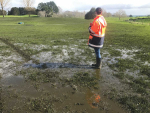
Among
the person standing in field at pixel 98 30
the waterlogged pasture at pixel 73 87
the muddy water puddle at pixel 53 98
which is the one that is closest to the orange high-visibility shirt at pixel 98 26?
the person standing in field at pixel 98 30

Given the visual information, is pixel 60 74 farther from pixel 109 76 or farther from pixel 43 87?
pixel 109 76

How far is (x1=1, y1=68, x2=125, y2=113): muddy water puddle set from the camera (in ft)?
9.82

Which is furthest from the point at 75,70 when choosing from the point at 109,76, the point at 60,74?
the point at 109,76

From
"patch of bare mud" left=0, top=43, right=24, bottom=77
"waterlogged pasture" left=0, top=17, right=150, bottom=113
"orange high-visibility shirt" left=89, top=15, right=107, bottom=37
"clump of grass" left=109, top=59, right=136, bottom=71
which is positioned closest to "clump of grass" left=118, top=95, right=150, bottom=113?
"waterlogged pasture" left=0, top=17, right=150, bottom=113

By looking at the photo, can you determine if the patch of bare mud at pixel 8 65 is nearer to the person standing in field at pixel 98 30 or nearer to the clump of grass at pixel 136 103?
the person standing in field at pixel 98 30

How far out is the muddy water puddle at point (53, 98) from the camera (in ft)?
9.82

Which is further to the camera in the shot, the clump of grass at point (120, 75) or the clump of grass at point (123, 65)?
the clump of grass at point (123, 65)

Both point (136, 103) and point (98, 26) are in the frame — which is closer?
point (136, 103)

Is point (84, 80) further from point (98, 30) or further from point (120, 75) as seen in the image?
point (98, 30)

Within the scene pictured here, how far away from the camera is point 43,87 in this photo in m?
3.93

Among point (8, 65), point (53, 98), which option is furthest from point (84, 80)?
point (8, 65)

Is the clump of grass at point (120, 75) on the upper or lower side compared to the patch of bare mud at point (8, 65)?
lower

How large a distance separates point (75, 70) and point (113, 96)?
6.92 feet

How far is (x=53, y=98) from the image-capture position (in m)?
3.36
